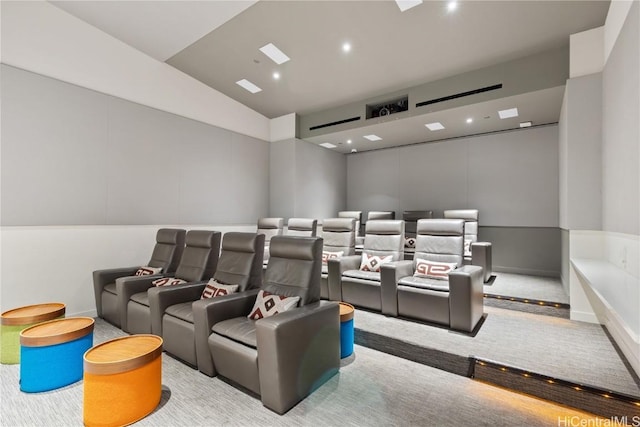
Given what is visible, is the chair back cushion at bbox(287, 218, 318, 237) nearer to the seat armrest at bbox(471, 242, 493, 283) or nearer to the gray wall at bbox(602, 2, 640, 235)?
the seat armrest at bbox(471, 242, 493, 283)

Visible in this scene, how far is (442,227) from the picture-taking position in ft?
12.0

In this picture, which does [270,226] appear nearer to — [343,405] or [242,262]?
[242,262]

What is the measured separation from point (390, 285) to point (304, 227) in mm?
1992

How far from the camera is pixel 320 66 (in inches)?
177

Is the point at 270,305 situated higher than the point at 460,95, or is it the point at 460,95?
the point at 460,95

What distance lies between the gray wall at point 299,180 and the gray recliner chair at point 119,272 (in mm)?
2685

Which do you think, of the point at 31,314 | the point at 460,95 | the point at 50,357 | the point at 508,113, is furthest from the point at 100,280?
the point at 508,113

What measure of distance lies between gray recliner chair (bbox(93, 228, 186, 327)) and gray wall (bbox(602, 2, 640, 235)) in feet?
14.4

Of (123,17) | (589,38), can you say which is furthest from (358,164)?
(123,17)

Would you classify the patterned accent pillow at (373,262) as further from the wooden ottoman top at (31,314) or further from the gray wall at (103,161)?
the wooden ottoman top at (31,314)

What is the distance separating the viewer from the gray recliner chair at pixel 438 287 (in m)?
2.82

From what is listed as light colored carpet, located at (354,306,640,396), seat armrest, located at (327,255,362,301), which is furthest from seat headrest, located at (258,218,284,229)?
light colored carpet, located at (354,306,640,396)

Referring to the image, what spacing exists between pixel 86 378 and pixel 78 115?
11.0 feet

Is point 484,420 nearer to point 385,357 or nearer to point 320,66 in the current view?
point 385,357
